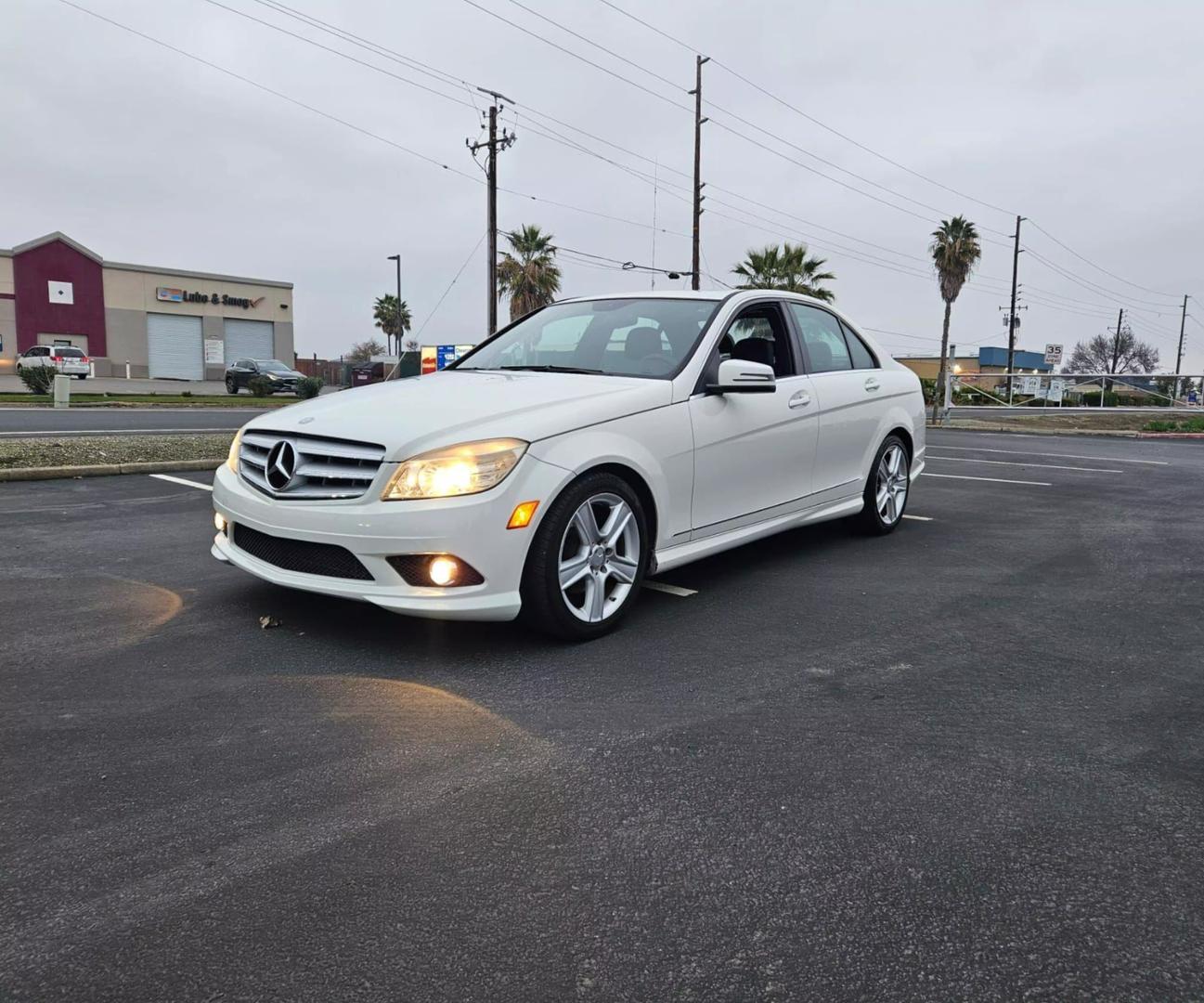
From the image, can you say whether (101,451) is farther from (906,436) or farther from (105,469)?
(906,436)

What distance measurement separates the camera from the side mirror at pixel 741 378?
179 inches

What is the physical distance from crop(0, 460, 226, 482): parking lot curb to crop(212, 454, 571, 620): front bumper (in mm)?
6184

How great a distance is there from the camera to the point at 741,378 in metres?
4.56

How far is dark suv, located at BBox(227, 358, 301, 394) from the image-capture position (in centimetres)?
3294

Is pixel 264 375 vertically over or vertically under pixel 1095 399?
over

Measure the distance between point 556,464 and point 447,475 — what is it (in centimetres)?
46

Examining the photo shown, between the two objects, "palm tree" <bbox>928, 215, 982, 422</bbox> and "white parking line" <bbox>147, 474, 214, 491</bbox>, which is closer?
"white parking line" <bbox>147, 474, 214, 491</bbox>

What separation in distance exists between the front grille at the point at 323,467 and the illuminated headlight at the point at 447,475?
0.13 m

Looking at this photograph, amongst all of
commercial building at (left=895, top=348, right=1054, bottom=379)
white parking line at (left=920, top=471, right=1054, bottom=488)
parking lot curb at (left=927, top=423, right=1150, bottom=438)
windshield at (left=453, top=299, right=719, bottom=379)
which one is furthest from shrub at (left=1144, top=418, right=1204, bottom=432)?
commercial building at (left=895, top=348, right=1054, bottom=379)

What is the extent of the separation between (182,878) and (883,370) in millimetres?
5532

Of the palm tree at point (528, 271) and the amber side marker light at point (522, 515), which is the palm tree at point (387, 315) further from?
the amber side marker light at point (522, 515)

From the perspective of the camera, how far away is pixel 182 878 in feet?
7.11

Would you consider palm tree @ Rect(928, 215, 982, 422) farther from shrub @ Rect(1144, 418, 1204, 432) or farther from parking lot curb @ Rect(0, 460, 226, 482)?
parking lot curb @ Rect(0, 460, 226, 482)

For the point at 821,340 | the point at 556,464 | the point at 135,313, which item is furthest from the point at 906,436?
the point at 135,313
